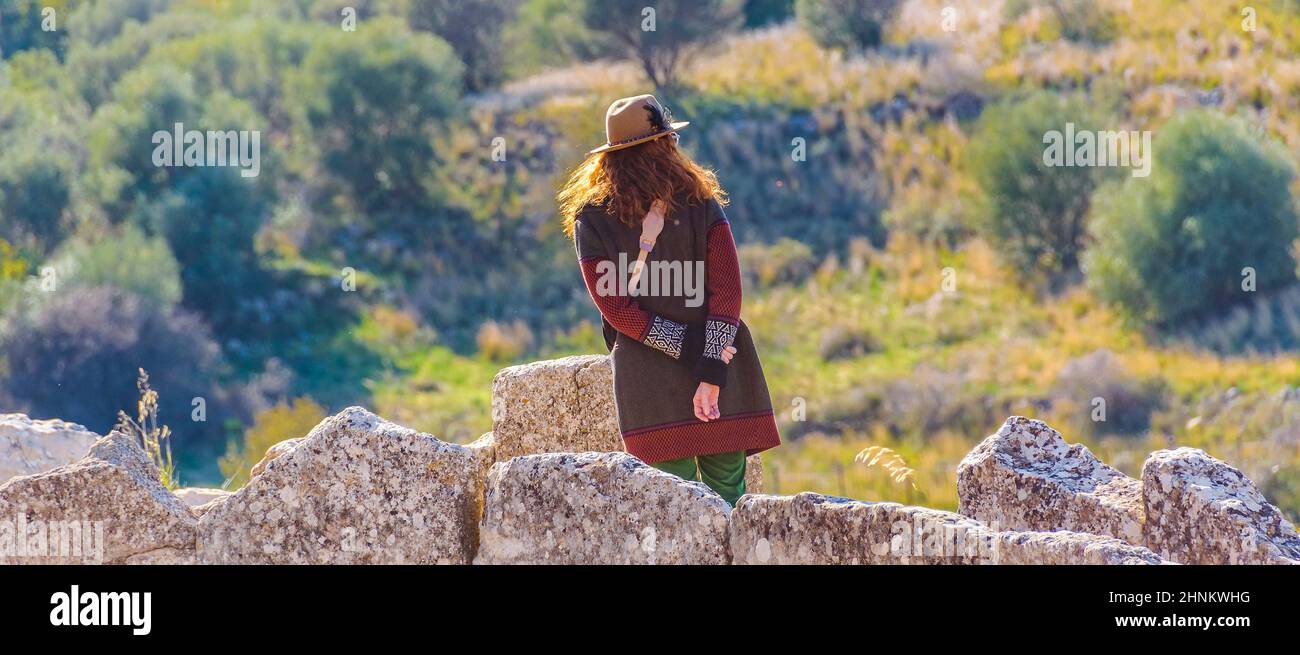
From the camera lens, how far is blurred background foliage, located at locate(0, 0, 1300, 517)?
30.5 m

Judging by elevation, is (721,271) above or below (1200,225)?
below

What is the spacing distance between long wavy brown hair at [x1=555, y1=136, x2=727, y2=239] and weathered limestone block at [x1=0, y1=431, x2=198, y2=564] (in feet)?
4.49

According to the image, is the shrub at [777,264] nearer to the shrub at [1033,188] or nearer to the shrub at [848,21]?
the shrub at [1033,188]

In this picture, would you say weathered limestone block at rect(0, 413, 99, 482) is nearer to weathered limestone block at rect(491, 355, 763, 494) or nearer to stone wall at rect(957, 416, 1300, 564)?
weathered limestone block at rect(491, 355, 763, 494)

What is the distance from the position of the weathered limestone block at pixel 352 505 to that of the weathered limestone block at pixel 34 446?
2.03 metres

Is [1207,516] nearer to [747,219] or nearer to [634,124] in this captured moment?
[634,124]

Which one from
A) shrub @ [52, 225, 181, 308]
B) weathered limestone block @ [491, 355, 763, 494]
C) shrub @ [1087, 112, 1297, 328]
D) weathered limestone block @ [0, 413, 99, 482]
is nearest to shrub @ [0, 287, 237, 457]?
shrub @ [52, 225, 181, 308]

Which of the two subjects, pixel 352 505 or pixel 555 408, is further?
pixel 555 408

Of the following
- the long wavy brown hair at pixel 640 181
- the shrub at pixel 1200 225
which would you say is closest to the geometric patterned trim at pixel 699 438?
the long wavy brown hair at pixel 640 181

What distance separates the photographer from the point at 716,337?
4.36 m

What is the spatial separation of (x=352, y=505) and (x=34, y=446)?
2.36m

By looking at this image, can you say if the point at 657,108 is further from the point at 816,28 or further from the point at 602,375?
the point at 816,28

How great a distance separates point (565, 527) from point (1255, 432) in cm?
2460

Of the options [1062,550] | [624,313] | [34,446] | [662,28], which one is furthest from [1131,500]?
[662,28]
